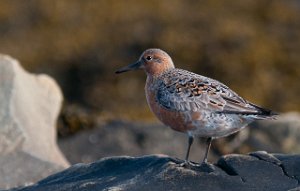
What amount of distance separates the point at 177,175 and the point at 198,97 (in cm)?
91

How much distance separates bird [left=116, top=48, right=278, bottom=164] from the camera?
852 centimetres

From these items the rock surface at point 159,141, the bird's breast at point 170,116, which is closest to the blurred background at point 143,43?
the rock surface at point 159,141

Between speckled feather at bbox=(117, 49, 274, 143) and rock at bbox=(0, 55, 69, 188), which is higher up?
speckled feather at bbox=(117, 49, 274, 143)

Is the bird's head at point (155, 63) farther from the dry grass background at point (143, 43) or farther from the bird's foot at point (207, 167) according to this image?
the dry grass background at point (143, 43)

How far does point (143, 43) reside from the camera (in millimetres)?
19062

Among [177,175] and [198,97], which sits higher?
[198,97]

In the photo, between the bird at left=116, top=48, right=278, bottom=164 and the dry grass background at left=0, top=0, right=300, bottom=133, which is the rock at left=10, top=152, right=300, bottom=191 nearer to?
the bird at left=116, top=48, right=278, bottom=164

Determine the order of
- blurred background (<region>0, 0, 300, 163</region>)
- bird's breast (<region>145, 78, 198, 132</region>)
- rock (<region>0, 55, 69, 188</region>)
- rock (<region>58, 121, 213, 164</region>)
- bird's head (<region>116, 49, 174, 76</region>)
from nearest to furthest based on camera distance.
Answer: bird's breast (<region>145, 78, 198, 132</region>) < bird's head (<region>116, 49, 174, 76</region>) < rock (<region>0, 55, 69, 188</region>) < rock (<region>58, 121, 213, 164</region>) < blurred background (<region>0, 0, 300, 163</region>)

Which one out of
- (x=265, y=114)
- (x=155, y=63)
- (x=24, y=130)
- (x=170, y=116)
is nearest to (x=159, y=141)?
(x=24, y=130)

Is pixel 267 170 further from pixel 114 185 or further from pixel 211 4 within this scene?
pixel 211 4

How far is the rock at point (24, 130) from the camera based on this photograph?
11250mm

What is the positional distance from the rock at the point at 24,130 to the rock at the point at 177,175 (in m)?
2.15

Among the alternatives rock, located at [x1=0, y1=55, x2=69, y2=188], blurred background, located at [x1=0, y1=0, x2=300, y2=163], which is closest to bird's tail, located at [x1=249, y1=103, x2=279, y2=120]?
rock, located at [x1=0, y1=55, x2=69, y2=188]

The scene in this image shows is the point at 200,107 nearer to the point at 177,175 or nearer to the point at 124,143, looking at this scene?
the point at 177,175
